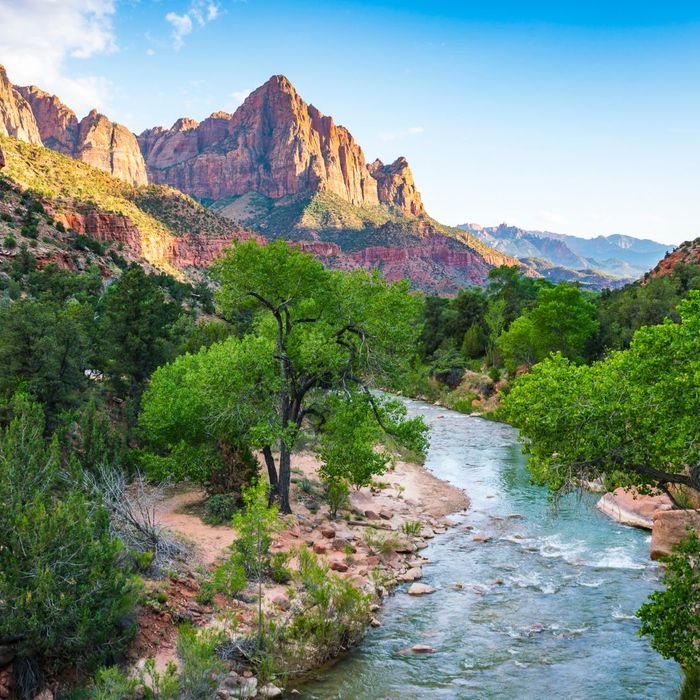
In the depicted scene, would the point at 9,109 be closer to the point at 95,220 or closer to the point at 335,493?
the point at 95,220

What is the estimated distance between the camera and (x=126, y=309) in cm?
2777

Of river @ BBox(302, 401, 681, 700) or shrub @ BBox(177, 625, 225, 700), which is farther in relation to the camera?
river @ BBox(302, 401, 681, 700)

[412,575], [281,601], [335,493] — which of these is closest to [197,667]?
[281,601]

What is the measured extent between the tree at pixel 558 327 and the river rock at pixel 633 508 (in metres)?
26.2

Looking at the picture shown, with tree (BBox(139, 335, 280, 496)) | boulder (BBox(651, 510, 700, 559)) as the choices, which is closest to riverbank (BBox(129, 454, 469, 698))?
tree (BBox(139, 335, 280, 496))

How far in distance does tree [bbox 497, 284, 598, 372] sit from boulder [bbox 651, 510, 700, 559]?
1223 inches

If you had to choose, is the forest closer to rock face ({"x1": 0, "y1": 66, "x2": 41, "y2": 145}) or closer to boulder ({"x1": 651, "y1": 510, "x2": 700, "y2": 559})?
boulder ({"x1": 651, "y1": 510, "x2": 700, "y2": 559})

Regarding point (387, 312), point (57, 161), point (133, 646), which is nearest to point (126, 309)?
point (387, 312)

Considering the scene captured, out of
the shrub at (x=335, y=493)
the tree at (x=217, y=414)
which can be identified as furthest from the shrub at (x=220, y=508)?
the shrub at (x=335, y=493)

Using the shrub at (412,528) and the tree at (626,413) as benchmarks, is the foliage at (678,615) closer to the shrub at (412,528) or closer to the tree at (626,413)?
the tree at (626,413)

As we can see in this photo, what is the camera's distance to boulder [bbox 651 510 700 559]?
17891 mm

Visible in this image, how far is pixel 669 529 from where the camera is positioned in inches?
718

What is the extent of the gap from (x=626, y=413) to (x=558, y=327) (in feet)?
137

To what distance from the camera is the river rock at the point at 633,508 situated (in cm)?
2161
